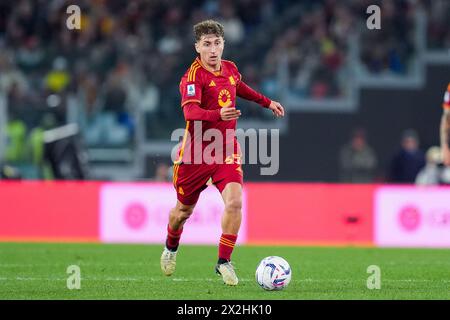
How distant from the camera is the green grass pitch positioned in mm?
9859

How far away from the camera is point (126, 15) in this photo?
2478cm

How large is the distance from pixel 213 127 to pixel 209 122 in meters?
0.07

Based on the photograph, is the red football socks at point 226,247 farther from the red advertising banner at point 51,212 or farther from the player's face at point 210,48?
the red advertising banner at point 51,212

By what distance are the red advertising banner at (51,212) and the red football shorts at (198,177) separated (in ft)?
24.1

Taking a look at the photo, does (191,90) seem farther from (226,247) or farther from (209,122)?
(226,247)

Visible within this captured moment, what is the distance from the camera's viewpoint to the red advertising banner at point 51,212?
18.2 metres

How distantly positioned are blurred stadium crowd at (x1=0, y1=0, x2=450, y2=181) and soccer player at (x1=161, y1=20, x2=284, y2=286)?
36.5ft

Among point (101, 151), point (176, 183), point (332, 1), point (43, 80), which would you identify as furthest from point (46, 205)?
point (332, 1)

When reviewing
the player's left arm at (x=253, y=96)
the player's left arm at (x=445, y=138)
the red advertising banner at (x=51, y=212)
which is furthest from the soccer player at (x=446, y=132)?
the red advertising banner at (x=51, y=212)

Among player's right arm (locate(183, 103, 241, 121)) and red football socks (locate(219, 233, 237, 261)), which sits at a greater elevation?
player's right arm (locate(183, 103, 241, 121))

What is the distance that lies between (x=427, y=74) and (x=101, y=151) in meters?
7.24

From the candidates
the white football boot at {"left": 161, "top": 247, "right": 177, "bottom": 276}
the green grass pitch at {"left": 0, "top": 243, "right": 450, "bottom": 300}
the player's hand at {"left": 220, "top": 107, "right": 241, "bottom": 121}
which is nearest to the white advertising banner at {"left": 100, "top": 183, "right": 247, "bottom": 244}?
the green grass pitch at {"left": 0, "top": 243, "right": 450, "bottom": 300}

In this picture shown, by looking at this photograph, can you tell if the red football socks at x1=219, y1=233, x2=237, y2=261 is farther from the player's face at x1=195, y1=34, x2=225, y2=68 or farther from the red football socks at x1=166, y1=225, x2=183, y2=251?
the player's face at x1=195, y1=34, x2=225, y2=68
